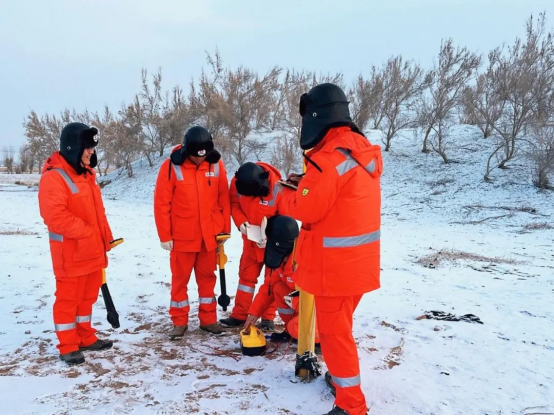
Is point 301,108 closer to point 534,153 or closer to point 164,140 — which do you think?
point 534,153

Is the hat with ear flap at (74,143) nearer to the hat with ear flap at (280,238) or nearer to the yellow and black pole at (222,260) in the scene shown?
the yellow and black pole at (222,260)

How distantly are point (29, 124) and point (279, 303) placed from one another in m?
34.1

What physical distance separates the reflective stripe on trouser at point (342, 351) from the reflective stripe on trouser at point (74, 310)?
7.46 feet

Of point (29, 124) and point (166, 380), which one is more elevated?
point (29, 124)

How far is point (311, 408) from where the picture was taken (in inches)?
105

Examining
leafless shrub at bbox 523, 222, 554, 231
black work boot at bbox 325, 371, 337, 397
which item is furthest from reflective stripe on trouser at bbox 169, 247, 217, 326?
leafless shrub at bbox 523, 222, 554, 231

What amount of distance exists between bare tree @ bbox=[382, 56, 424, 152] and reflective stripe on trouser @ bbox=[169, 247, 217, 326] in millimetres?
20351

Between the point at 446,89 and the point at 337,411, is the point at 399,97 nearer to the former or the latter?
the point at 446,89

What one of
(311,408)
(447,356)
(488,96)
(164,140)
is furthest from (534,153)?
(164,140)

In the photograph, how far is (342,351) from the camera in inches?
98.7

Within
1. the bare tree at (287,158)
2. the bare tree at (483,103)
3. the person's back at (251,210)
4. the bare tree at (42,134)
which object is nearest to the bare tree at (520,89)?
the bare tree at (483,103)

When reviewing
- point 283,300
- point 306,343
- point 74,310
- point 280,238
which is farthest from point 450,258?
point 74,310

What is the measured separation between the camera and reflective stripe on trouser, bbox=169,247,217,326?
13.4 feet

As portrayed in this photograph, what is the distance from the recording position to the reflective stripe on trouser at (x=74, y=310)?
3475 millimetres
